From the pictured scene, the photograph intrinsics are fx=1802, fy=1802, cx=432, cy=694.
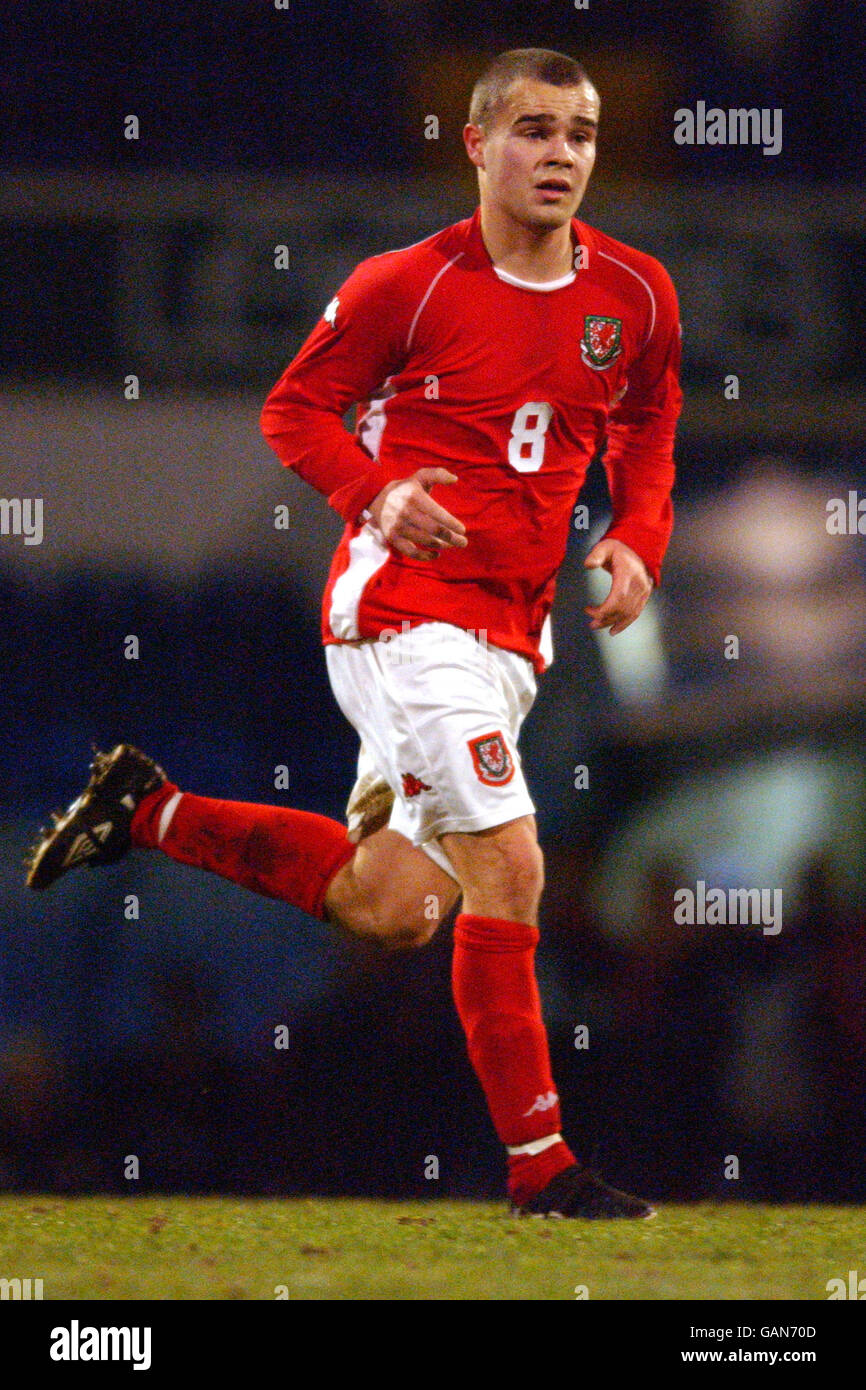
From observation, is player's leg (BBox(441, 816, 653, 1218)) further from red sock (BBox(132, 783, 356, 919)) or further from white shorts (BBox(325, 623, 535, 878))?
red sock (BBox(132, 783, 356, 919))

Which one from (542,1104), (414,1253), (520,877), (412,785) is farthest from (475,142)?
(414,1253)

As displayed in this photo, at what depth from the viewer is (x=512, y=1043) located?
11.5ft

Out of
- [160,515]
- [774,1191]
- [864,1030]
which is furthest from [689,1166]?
[160,515]

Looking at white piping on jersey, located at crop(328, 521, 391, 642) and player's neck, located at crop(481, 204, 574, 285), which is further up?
player's neck, located at crop(481, 204, 574, 285)

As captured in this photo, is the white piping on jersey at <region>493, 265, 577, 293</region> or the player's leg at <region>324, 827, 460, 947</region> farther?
the player's leg at <region>324, 827, 460, 947</region>

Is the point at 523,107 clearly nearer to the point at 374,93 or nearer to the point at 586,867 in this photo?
the point at 374,93

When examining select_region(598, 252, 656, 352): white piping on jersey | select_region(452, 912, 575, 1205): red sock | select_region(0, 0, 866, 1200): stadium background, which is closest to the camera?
select_region(452, 912, 575, 1205): red sock

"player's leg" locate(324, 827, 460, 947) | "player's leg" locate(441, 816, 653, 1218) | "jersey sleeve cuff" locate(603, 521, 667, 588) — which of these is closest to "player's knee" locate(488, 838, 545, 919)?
"player's leg" locate(441, 816, 653, 1218)

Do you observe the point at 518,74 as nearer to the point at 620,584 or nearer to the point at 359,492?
the point at 359,492

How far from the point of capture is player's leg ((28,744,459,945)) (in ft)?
12.8

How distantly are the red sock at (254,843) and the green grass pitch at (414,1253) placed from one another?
2.26 feet

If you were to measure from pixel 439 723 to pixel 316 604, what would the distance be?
997 millimetres

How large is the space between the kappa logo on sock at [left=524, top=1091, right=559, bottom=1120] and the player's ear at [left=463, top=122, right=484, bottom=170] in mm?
A: 1877

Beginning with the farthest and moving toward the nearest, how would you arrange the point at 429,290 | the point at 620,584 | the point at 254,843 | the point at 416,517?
the point at 254,843 < the point at 620,584 < the point at 429,290 < the point at 416,517
